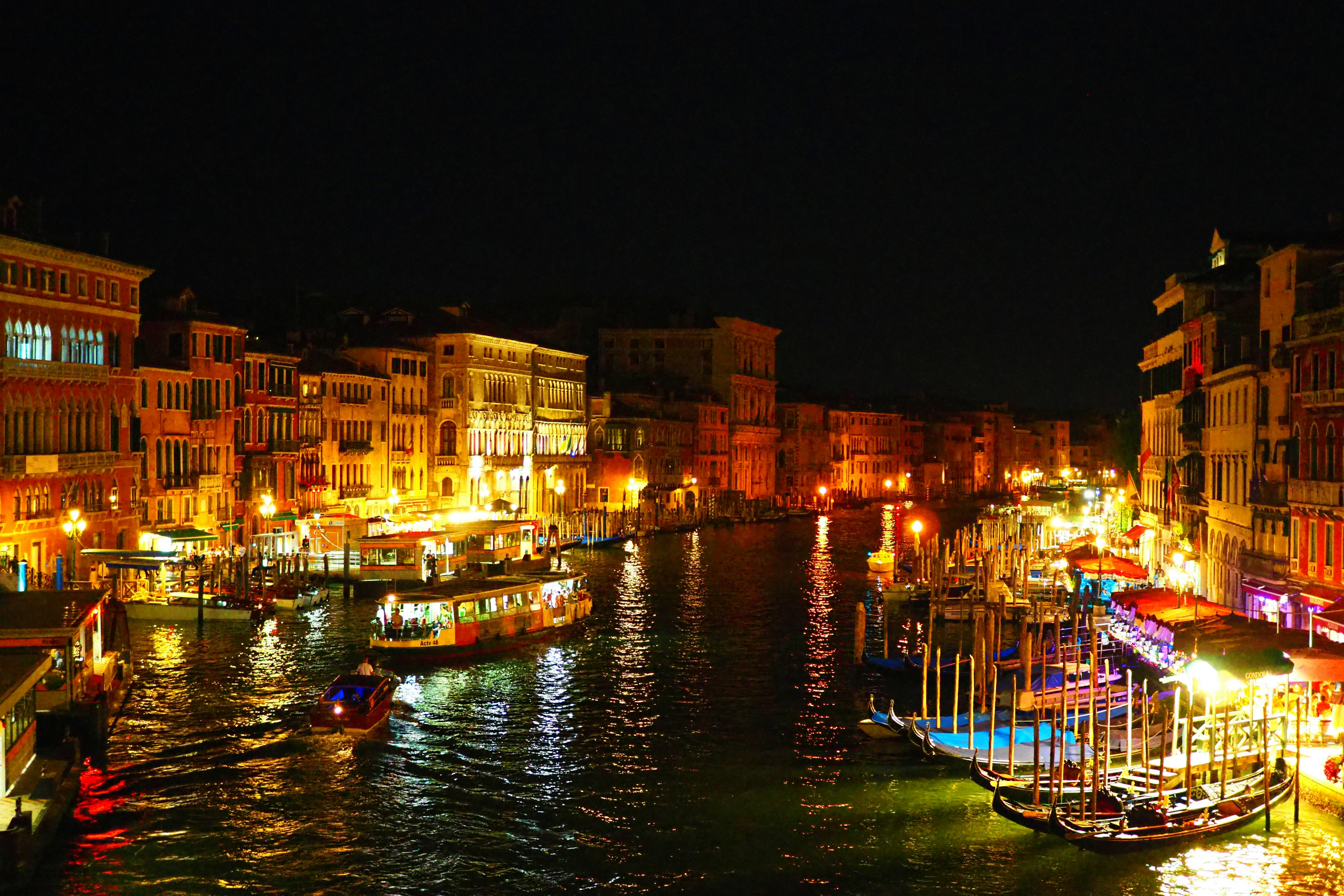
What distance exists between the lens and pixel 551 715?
2656cm

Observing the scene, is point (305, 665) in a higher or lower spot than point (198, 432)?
lower

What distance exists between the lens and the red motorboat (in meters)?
24.3

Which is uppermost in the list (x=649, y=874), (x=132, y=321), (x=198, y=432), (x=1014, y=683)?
(x=132, y=321)

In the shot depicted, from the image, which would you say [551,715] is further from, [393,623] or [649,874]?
[649,874]

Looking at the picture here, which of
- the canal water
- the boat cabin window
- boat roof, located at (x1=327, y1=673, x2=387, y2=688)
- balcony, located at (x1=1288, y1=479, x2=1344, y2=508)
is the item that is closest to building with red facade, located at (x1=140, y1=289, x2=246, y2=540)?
the boat cabin window

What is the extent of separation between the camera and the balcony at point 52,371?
34.8 metres

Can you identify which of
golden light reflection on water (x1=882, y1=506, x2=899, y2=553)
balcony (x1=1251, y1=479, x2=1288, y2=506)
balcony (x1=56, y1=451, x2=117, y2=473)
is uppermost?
balcony (x1=56, y1=451, x2=117, y2=473)

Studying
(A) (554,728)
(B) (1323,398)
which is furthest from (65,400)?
(B) (1323,398)

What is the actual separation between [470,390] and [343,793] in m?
42.3

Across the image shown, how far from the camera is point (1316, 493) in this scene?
2708 centimetres

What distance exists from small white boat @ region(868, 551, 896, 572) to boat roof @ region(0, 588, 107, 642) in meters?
28.3

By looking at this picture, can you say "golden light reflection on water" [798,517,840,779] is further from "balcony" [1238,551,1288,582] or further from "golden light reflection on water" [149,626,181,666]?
"golden light reflection on water" [149,626,181,666]

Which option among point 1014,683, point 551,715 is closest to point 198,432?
point 551,715

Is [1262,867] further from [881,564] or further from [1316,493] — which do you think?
[881,564]
